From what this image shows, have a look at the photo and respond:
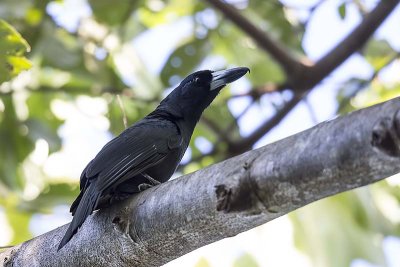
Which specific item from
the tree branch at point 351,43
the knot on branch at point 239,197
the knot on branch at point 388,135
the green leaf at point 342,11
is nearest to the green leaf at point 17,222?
the tree branch at point 351,43

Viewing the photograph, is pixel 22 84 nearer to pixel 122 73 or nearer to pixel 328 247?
pixel 122 73

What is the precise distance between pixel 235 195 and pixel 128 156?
1.20m

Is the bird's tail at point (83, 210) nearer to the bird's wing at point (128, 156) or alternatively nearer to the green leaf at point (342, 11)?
the bird's wing at point (128, 156)

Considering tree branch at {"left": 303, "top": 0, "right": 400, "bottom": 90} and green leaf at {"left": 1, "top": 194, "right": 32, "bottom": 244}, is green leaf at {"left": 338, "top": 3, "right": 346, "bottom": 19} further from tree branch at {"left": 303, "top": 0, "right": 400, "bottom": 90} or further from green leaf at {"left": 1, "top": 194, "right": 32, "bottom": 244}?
green leaf at {"left": 1, "top": 194, "right": 32, "bottom": 244}

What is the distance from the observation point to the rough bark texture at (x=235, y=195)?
1.84m

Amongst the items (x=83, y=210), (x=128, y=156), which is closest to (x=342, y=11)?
(x=128, y=156)

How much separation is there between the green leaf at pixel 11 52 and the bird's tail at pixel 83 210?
0.66 metres

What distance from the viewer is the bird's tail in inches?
105

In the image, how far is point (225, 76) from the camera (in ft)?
13.7

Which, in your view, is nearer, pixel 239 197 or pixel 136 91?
pixel 239 197

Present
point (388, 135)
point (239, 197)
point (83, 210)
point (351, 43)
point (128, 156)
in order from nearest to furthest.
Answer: point (388, 135) < point (239, 197) < point (83, 210) < point (128, 156) < point (351, 43)

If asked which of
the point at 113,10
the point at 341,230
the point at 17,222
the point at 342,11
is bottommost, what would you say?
the point at 17,222

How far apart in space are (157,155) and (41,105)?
272 cm

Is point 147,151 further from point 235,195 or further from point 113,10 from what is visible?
point 113,10
